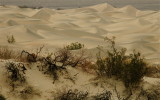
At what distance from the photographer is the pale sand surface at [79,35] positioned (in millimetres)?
5559

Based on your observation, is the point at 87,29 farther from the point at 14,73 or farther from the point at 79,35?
the point at 14,73

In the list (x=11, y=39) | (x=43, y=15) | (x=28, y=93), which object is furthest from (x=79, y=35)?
(x=28, y=93)

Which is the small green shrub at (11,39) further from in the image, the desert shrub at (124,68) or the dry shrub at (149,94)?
the dry shrub at (149,94)

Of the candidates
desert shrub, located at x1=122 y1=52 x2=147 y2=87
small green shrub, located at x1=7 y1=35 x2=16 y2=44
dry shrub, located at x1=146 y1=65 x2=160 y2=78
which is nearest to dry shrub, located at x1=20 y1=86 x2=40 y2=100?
desert shrub, located at x1=122 y1=52 x2=147 y2=87

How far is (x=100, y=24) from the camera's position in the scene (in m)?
21.5

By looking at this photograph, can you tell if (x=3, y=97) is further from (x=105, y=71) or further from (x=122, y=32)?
(x=122, y=32)

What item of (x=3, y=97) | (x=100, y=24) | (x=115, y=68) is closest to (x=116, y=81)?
(x=115, y=68)

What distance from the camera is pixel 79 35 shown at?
1636 centimetres

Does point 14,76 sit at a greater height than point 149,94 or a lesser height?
greater

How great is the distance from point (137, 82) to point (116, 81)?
1.06 feet

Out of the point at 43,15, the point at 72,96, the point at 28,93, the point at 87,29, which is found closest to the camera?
the point at 72,96

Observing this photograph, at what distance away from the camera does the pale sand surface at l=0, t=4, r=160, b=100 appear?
5559 millimetres

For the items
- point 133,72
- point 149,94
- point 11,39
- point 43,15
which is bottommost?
point 43,15

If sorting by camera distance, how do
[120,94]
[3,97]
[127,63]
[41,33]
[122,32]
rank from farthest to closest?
[122,32], [41,33], [127,63], [120,94], [3,97]
